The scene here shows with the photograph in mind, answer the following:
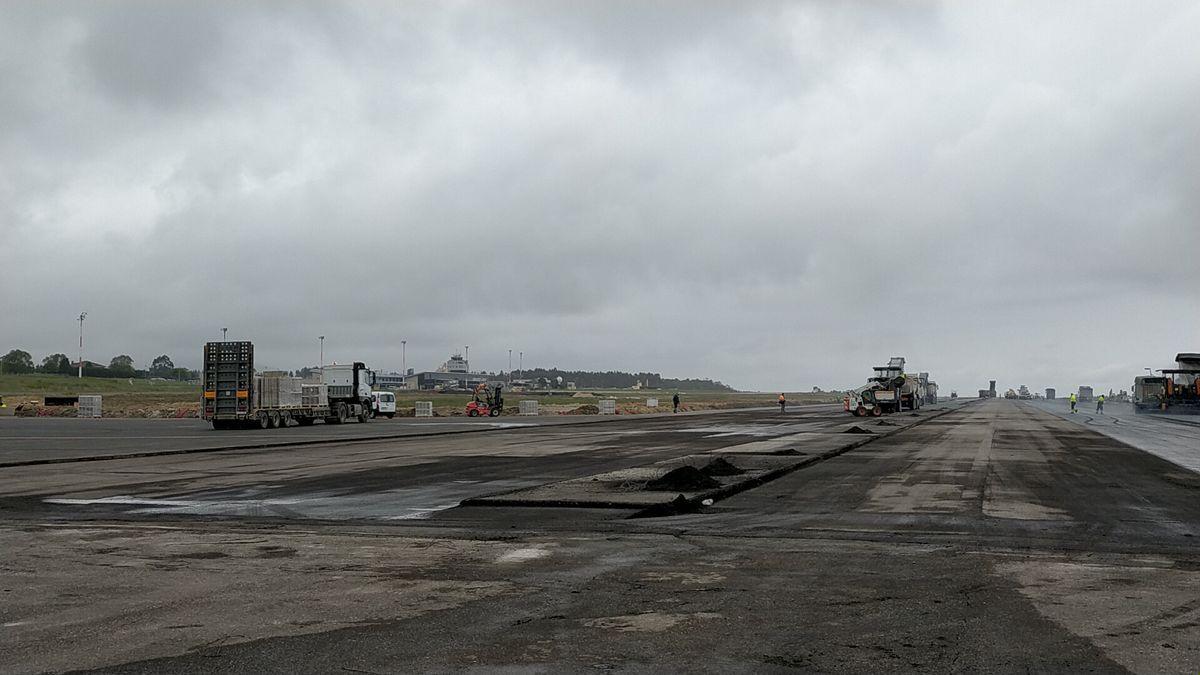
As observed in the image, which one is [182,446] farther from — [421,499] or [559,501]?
[559,501]

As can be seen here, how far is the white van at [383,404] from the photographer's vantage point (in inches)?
2438

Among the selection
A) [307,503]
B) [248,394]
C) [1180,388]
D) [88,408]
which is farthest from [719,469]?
Result: [1180,388]

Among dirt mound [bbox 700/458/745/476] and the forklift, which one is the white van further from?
dirt mound [bbox 700/458/745/476]

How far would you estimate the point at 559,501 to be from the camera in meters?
14.4

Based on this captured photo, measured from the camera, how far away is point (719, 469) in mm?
18625

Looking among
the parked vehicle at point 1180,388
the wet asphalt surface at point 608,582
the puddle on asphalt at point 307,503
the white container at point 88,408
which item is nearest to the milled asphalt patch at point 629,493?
the wet asphalt surface at point 608,582

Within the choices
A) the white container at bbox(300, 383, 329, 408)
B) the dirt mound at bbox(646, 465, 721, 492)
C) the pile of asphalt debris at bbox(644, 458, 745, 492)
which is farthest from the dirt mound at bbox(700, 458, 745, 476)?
the white container at bbox(300, 383, 329, 408)

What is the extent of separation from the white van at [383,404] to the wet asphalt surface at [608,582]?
44881mm

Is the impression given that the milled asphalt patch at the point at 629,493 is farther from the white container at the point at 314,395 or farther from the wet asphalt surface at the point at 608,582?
the white container at the point at 314,395

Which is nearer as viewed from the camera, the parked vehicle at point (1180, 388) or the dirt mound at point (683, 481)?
the dirt mound at point (683, 481)

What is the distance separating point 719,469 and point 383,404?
47.6 metres

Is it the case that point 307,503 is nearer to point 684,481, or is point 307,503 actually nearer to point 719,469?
point 684,481

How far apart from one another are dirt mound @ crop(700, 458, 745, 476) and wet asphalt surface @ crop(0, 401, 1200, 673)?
51.0 inches

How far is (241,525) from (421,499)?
3.60m
